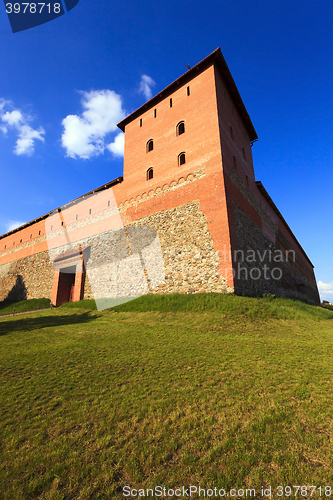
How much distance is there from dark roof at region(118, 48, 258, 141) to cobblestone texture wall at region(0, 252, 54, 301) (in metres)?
16.3

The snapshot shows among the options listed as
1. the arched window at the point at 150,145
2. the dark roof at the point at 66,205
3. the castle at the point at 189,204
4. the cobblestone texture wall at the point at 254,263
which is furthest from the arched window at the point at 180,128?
the cobblestone texture wall at the point at 254,263

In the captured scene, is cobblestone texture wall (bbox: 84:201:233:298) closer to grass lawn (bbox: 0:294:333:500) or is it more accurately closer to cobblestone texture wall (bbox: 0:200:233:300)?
cobblestone texture wall (bbox: 0:200:233:300)

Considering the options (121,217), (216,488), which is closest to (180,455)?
(216,488)

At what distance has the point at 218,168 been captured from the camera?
13.1 meters

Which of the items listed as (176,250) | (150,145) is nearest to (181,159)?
(150,145)

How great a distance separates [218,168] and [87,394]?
12.7m

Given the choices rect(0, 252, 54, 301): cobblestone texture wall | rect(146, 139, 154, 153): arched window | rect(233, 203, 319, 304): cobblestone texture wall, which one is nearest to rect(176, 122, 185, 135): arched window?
rect(146, 139, 154, 153): arched window

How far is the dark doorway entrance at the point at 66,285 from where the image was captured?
65.1ft

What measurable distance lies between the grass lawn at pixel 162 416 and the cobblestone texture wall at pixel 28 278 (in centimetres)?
1666

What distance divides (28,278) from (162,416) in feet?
87.2

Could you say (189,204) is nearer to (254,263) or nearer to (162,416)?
(254,263)

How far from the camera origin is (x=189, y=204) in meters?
13.7

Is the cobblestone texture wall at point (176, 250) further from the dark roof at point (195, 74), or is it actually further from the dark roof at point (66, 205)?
the dark roof at point (195, 74)

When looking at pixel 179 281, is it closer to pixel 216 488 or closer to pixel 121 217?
A: pixel 121 217
